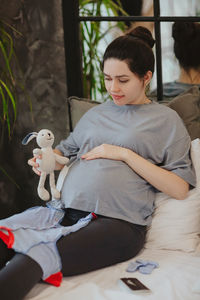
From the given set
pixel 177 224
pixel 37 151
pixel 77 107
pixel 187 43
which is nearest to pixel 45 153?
pixel 37 151

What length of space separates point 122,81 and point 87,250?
27.2 inches

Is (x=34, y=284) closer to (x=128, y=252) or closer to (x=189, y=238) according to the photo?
(x=128, y=252)

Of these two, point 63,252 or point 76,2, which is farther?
point 76,2

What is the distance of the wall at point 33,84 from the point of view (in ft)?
7.84

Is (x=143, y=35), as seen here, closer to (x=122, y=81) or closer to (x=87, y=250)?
(x=122, y=81)

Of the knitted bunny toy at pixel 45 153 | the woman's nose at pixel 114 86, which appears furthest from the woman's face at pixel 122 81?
the knitted bunny toy at pixel 45 153

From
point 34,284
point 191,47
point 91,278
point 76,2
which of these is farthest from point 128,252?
point 76,2

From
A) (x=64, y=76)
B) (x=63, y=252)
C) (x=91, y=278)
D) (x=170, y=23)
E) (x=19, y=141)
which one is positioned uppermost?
(x=170, y=23)

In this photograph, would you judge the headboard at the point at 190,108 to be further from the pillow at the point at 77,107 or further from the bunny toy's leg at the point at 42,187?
the bunny toy's leg at the point at 42,187

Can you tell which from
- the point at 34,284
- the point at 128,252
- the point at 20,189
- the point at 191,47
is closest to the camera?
the point at 34,284

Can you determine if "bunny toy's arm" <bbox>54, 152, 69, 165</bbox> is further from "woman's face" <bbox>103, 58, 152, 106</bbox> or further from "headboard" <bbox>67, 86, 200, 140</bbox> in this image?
"headboard" <bbox>67, 86, 200, 140</bbox>

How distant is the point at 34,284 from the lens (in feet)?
4.87

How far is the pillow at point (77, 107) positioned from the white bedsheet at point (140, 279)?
0.81 m

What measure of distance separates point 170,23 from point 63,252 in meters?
1.36
